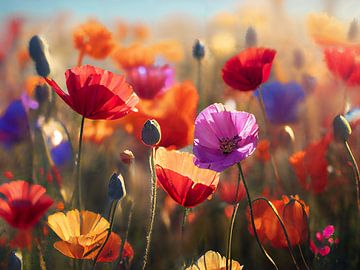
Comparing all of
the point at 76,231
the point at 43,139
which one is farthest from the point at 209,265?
the point at 43,139

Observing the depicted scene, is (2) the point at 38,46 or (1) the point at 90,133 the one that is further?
(1) the point at 90,133

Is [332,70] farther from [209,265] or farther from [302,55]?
[302,55]

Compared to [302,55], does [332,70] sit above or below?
above

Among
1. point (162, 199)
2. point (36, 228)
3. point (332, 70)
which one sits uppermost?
point (332, 70)

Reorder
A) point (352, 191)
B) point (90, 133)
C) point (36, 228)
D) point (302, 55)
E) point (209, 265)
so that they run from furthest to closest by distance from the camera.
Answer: point (302, 55), point (90, 133), point (352, 191), point (36, 228), point (209, 265)

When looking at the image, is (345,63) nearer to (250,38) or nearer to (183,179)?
(250,38)

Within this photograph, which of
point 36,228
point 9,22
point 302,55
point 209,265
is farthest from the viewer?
point 9,22

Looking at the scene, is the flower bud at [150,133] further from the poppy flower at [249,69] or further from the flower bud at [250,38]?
the flower bud at [250,38]
